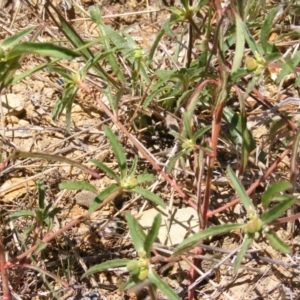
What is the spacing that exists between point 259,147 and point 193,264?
507mm

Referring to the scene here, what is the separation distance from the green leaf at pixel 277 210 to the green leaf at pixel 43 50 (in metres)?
0.67

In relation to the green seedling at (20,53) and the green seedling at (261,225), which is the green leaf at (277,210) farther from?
the green seedling at (20,53)

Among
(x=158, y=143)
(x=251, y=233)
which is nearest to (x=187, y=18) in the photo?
(x=158, y=143)

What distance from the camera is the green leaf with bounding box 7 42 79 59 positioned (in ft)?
5.00

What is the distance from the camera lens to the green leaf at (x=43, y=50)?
1524 millimetres

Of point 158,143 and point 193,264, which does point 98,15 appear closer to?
point 158,143

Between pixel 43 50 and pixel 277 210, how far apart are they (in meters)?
0.75

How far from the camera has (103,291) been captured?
2.16m

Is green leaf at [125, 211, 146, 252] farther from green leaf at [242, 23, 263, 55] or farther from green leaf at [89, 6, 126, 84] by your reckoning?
green leaf at [89, 6, 126, 84]

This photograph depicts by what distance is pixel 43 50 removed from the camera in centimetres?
155

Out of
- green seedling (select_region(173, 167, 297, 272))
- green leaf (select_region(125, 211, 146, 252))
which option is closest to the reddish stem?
green leaf (select_region(125, 211, 146, 252))

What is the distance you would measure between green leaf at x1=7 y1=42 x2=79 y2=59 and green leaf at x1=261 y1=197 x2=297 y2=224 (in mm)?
671

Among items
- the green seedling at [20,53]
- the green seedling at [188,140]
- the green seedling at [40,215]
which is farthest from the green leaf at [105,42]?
the green seedling at [20,53]

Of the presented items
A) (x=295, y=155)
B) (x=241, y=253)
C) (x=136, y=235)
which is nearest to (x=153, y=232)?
(x=136, y=235)
